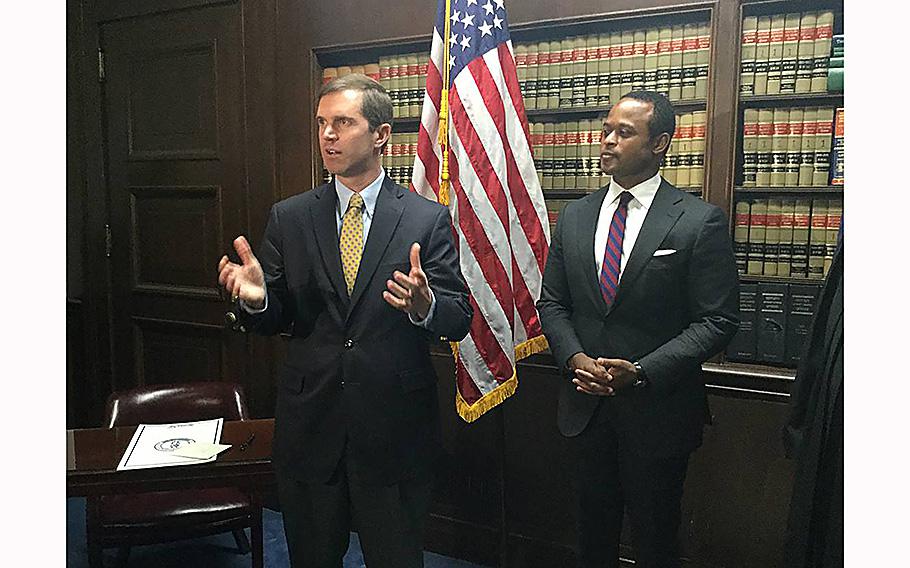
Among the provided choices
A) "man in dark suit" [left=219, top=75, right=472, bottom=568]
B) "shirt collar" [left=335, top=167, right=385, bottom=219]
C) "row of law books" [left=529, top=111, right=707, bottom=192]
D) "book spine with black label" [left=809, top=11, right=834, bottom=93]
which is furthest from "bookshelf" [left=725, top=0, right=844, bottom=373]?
"shirt collar" [left=335, top=167, right=385, bottom=219]

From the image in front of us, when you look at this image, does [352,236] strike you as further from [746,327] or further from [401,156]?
[746,327]

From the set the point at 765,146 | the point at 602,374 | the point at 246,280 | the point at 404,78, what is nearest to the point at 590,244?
the point at 602,374

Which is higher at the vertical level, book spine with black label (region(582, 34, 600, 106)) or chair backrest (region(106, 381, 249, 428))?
book spine with black label (region(582, 34, 600, 106))

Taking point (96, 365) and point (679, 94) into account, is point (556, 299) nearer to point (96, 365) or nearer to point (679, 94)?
point (679, 94)

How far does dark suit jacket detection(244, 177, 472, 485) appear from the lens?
173 centimetres

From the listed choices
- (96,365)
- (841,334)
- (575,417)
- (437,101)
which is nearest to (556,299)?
(575,417)

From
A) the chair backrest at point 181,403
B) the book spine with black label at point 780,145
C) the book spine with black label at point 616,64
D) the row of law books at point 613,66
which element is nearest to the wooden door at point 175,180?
the chair backrest at point 181,403

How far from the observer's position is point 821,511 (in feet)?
4.71

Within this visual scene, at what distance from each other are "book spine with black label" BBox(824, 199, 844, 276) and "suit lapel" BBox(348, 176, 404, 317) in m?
1.26

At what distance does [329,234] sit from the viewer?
1.78 meters

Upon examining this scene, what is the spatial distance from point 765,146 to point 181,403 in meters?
1.92

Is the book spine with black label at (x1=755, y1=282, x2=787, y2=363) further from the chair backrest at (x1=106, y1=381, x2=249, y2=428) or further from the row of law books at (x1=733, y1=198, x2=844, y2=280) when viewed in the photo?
the chair backrest at (x1=106, y1=381, x2=249, y2=428)

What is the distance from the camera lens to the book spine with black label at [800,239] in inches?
87.2
